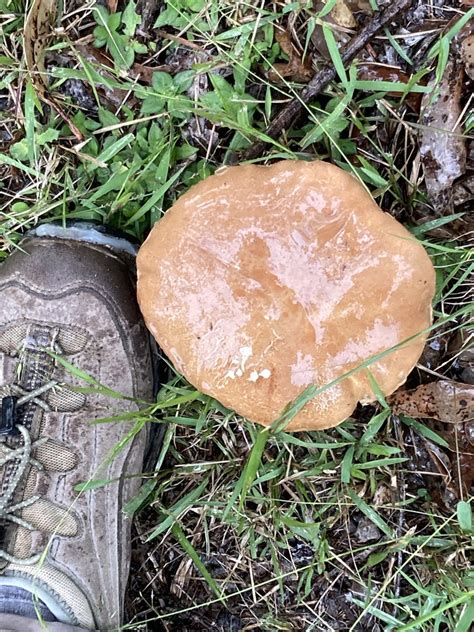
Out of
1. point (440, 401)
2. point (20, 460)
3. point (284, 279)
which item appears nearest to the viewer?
point (284, 279)

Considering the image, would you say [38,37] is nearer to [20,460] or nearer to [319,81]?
[319,81]

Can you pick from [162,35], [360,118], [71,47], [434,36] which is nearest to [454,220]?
[360,118]

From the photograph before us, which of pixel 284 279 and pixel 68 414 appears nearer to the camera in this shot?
pixel 284 279

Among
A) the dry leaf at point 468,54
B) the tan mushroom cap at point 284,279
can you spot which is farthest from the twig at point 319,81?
the tan mushroom cap at point 284,279

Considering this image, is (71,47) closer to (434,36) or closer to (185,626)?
(434,36)

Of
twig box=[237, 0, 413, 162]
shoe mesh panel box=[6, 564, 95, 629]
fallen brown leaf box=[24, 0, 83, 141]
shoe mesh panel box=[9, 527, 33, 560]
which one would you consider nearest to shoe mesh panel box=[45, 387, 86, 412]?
shoe mesh panel box=[9, 527, 33, 560]

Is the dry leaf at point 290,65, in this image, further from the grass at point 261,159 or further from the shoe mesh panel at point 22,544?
the shoe mesh panel at point 22,544

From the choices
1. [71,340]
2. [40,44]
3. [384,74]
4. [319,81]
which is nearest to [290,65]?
[319,81]
